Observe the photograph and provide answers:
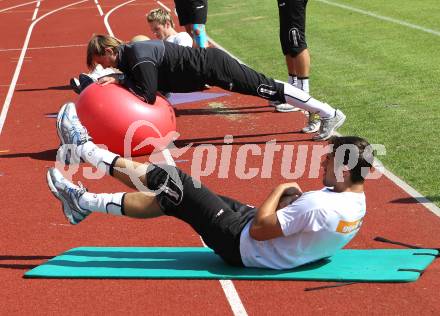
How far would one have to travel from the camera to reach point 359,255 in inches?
275

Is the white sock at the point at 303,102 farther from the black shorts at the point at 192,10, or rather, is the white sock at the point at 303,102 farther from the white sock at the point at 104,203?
the black shorts at the point at 192,10

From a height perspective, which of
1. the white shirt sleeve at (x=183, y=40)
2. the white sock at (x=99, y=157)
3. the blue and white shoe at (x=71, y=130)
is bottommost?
the white shirt sleeve at (x=183, y=40)

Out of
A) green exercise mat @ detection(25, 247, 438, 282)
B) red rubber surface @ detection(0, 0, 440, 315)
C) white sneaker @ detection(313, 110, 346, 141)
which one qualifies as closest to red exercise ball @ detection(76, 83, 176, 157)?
red rubber surface @ detection(0, 0, 440, 315)

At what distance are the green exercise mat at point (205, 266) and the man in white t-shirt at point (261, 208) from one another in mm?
130

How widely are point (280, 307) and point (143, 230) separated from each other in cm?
212

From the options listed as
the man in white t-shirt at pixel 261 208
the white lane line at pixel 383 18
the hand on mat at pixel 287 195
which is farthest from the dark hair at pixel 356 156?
the white lane line at pixel 383 18

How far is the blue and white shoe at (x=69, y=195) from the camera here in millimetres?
7234

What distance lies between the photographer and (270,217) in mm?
6312

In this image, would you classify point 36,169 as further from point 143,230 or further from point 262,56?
point 262,56

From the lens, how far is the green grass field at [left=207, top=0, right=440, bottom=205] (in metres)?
10.4

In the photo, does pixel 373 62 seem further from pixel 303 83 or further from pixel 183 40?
pixel 183 40

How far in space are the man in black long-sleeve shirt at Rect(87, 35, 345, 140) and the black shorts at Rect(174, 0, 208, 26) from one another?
15.9 ft

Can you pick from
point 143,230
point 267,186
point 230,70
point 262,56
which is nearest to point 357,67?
point 262,56

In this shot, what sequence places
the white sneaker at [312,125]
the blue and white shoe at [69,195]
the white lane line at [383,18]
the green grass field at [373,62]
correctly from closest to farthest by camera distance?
the blue and white shoe at [69,195] → the green grass field at [373,62] → the white sneaker at [312,125] → the white lane line at [383,18]
